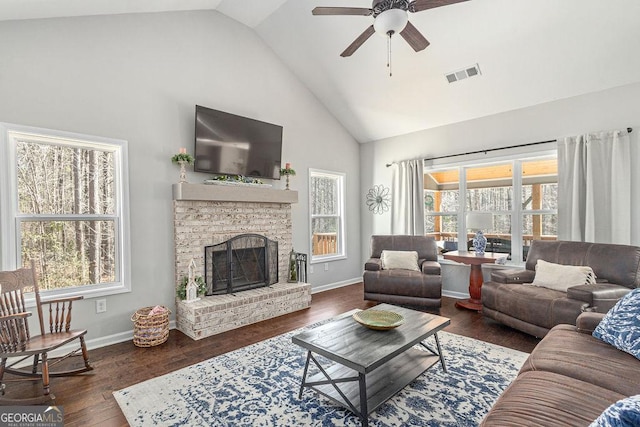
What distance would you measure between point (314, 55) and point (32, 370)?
476 centimetres

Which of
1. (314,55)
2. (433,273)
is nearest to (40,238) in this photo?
(314,55)

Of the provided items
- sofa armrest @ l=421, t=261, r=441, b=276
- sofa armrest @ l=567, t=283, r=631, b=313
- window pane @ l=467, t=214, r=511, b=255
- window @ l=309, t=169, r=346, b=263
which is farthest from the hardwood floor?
window @ l=309, t=169, r=346, b=263

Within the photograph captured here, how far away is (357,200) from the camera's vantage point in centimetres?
620

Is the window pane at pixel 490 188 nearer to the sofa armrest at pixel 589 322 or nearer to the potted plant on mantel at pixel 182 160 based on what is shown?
the sofa armrest at pixel 589 322

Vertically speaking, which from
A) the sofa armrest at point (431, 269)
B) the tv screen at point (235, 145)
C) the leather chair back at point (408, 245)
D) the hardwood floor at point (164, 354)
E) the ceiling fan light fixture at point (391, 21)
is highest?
the ceiling fan light fixture at point (391, 21)

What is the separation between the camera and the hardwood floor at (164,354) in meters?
2.15

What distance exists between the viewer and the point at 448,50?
3.81 m

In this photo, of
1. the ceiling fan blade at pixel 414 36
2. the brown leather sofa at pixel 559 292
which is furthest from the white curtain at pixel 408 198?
the ceiling fan blade at pixel 414 36

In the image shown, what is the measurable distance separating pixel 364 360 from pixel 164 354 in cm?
213

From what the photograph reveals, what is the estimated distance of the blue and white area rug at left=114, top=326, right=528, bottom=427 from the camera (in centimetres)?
199

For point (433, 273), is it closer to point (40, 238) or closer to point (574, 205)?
point (574, 205)

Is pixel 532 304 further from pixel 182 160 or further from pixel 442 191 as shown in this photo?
pixel 182 160

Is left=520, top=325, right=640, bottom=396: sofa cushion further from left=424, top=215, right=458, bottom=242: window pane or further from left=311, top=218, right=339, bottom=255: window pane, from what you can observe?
left=311, top=218, right=339, bottom=255: window pane

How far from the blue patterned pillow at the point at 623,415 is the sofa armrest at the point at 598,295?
2473 mm
